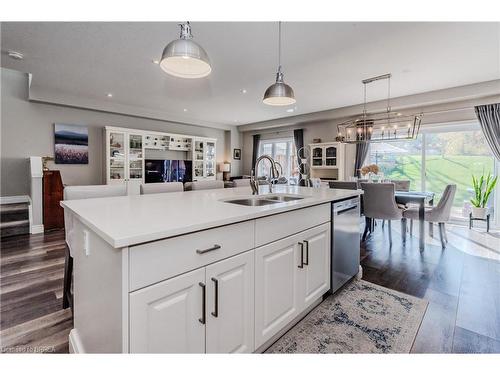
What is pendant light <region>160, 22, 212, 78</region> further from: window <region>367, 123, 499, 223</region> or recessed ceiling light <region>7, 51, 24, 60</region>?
window <region>367, 123, 499, 223</region>

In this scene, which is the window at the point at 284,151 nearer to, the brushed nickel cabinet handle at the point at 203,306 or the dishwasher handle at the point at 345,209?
the dishwasher handle at the point at 345,209

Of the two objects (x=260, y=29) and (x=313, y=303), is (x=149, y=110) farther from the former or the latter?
(x=313, y=303)

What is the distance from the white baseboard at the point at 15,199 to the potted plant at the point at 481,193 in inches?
330

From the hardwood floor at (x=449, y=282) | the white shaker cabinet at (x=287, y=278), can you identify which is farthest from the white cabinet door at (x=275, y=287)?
the hardwood floor at (x=449, y=282)

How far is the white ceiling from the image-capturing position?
250 centimetres

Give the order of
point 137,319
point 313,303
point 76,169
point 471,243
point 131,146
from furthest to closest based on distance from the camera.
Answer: point 131,146, point 76,169, point 471,243, point 313,303, point 137,319

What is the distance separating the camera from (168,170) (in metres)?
6.36

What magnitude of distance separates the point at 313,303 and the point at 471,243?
3.32 m

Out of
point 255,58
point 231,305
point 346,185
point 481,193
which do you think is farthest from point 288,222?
point 481,193

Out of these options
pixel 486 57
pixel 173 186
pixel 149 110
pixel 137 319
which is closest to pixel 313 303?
pixel 137 319

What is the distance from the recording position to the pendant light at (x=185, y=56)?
61.4 inches

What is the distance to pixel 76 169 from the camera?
527 centimetres

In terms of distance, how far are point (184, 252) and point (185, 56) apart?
1.23 meters

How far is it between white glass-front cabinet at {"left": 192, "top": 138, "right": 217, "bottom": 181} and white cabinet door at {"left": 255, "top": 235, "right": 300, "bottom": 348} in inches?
221
